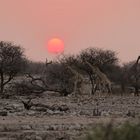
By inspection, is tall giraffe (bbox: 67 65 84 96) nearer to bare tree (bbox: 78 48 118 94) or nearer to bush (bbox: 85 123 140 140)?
bare tree (bbox: 78 48 118 94)

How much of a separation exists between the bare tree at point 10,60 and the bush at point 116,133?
35.2m

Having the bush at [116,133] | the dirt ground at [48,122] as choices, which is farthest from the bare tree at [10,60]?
the bush at [116,133]

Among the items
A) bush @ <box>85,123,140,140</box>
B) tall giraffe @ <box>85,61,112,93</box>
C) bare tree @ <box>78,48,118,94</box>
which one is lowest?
bush @ <box>85,123,140,140</box>

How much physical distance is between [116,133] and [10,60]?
37647mm

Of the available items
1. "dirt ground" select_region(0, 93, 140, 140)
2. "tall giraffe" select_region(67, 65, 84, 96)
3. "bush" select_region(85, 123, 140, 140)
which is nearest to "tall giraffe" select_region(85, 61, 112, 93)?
"tall giraffe" select_region(67, 65, 84, 96)

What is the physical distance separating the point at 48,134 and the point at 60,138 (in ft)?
2.36

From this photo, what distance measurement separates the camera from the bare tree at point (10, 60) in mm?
44094

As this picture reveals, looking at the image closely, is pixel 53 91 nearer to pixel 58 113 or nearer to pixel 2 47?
pixel 2 47

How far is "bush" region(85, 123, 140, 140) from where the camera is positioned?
Result: 24.8 feet

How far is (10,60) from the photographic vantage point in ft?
148

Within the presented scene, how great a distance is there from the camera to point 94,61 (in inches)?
1950

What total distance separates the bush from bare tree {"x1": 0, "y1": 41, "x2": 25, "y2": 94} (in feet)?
115

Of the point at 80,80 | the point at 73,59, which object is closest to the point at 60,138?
the point at 80,80

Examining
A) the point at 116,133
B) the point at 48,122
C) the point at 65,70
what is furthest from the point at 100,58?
the point at 116,133
